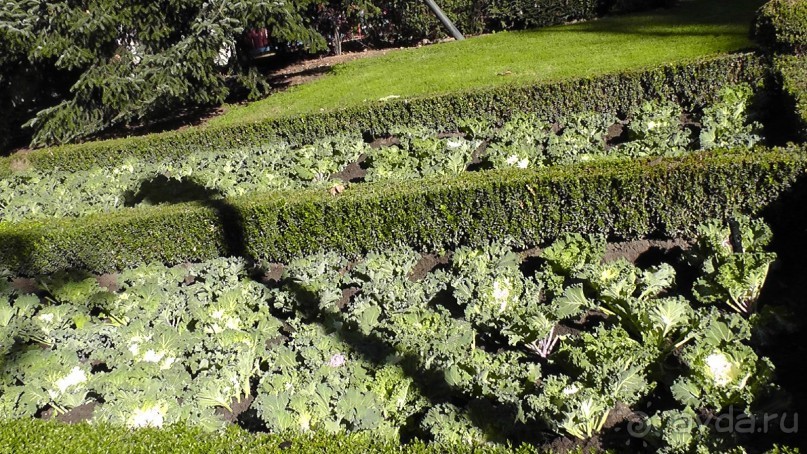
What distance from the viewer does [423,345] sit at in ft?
13.1

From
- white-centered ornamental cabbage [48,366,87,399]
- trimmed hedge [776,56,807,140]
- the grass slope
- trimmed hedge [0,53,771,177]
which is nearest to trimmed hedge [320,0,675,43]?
the grass slope

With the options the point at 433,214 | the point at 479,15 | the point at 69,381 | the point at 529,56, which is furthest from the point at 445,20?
the point at 69,381

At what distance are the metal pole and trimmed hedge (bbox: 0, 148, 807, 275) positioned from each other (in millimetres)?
11051

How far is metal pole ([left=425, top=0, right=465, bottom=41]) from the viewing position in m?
15.4

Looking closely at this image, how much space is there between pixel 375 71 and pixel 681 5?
27.2 ft

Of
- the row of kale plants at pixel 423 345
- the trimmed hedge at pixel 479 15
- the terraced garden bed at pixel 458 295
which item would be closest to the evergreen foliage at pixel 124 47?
the terraced garden bed at pixel 458 295

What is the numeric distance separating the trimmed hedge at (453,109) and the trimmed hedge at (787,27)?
0.98ft

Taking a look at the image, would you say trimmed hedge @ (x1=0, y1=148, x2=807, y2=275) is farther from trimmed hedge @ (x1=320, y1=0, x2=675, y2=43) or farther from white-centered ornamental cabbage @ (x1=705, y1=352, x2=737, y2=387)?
trimmed hedge @ (x1=320, y1=0, x2=675, y2=43)

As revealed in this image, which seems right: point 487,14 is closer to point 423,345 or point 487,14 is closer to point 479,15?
point 479,15

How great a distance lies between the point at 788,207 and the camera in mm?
4617

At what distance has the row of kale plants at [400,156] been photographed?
6367mm

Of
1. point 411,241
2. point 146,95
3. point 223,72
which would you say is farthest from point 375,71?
point 411,241

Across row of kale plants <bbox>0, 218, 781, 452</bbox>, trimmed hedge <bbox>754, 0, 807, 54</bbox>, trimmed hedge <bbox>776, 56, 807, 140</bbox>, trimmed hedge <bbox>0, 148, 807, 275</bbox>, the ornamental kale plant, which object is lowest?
row of kale plants <bbox>0, 218, 781, 452</bbox>

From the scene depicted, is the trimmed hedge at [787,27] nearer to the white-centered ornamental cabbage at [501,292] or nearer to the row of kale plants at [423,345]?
the row of kale plants at [423,345]
